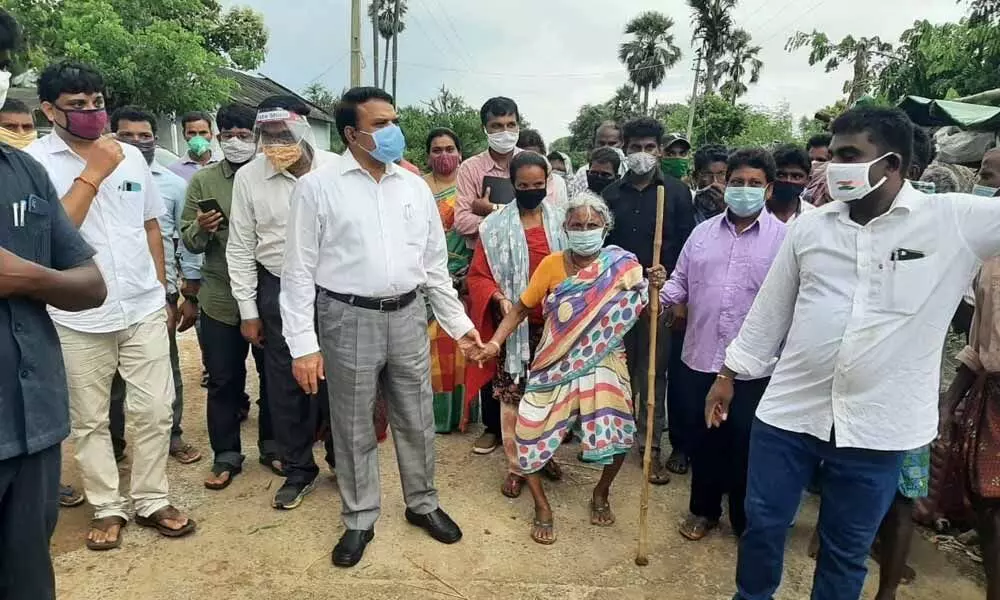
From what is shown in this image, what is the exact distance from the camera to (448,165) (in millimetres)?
4730

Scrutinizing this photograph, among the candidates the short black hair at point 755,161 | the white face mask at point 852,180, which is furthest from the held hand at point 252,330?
the white face mask at point 852,180

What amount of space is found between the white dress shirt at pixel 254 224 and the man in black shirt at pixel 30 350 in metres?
1.70

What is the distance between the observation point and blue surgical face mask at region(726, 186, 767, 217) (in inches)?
126

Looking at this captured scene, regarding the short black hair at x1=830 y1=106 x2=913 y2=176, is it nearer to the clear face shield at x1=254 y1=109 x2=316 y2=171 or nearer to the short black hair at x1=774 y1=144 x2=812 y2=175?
the short black hair at x1=774 y1=144 x2=812 y2=175

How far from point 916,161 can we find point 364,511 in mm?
3393

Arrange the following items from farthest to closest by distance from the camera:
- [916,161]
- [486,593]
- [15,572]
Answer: [916,161] < [486,593] < [15,572]

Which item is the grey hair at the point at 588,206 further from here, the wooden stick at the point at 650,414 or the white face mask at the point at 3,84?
the white face mask at the point at 3,84

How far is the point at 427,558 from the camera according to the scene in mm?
3172

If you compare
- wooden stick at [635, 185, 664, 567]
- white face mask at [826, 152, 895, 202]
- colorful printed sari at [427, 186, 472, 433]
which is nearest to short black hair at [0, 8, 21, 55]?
white face mask at [826, 152, 895, 202]

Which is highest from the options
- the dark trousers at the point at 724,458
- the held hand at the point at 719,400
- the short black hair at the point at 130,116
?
the short black hair at the point at 130,116

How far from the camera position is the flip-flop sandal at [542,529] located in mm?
3338

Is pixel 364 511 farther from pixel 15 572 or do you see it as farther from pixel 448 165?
pixel 448 165

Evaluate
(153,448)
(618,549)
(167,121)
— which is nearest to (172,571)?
(153,448)

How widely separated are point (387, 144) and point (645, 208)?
184 centimetres
